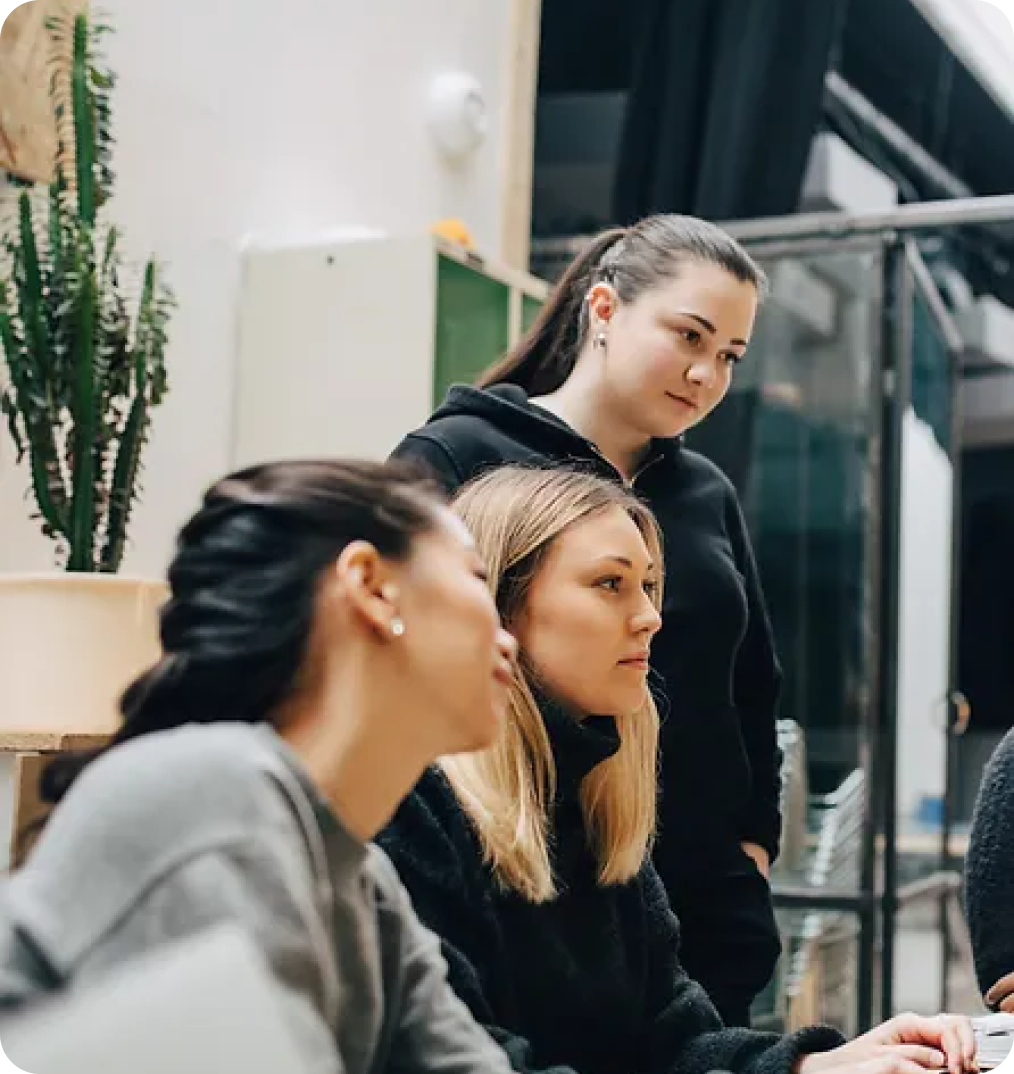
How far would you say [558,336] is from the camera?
126 cm

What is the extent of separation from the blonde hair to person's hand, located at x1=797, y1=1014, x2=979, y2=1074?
5.7 inches

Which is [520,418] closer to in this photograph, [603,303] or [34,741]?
[603,303]

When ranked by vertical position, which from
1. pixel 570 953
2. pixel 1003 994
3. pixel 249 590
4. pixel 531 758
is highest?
pixel 249 590

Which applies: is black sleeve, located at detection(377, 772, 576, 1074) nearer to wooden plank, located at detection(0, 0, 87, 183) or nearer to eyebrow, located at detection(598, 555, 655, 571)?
eyebrow, located at detection(598, 555, 655, 571)

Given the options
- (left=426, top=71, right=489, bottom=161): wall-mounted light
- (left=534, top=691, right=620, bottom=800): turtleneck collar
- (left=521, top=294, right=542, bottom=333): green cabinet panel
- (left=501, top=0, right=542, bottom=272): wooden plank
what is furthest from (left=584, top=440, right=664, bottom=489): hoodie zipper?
(left=501, top=0, right=542, bottom=272): wooden plank

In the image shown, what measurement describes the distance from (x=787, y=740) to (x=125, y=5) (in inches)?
62.9

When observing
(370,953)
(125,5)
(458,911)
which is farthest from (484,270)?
(370,953)

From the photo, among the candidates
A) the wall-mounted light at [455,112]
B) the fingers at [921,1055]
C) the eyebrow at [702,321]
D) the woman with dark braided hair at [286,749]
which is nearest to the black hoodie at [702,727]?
the eyebrow at [702,321]

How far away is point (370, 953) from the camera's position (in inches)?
22.2

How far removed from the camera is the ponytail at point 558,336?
49.4 inches

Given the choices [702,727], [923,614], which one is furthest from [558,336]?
[923,614]

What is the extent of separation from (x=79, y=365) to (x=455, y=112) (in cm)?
118

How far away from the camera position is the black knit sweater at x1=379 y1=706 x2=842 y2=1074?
82 cm

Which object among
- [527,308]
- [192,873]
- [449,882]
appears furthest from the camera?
[527,308]
